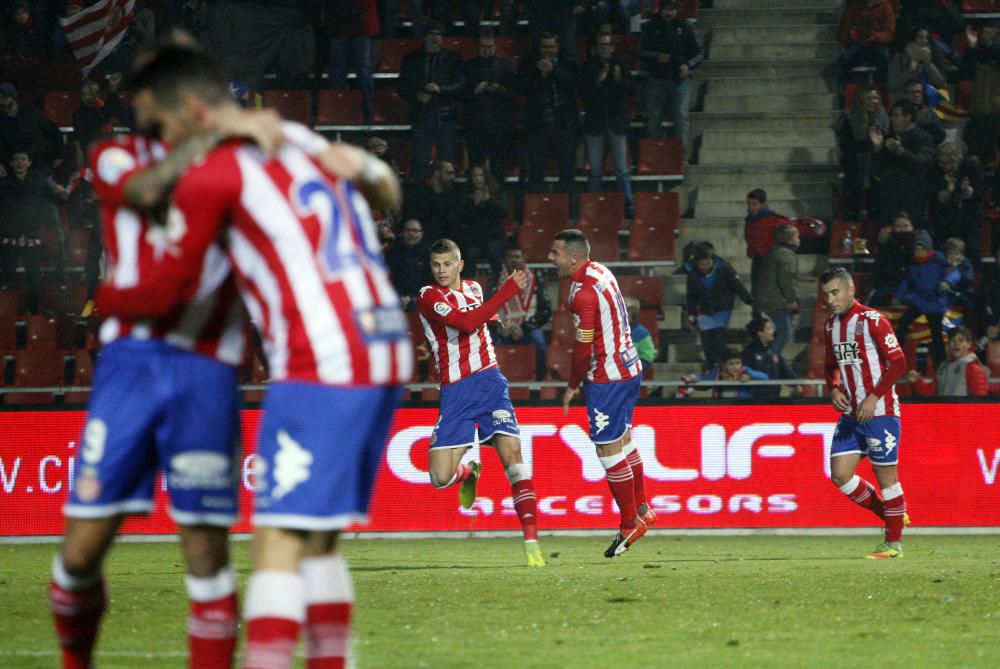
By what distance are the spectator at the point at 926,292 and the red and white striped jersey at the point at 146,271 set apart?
13154mm

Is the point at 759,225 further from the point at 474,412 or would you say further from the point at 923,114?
the point at 474,412

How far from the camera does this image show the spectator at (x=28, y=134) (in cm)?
1814

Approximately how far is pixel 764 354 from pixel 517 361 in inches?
109

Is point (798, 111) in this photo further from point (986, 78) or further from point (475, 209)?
point (475, 209)

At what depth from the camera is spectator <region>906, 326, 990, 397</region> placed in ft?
49.3

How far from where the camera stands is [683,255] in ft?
61.3

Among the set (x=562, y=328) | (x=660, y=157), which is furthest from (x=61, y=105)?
(x=660, y=157)

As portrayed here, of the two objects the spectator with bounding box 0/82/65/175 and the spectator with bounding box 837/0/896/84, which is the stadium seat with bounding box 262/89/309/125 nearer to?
the spectator with bounding box 0/82/65/175

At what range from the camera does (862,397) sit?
37.5ft

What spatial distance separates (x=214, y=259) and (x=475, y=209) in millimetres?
13353

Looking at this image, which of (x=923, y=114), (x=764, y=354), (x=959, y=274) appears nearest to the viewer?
(x=764, y=354)

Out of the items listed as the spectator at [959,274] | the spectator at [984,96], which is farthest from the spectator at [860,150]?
the spectator at [959,274]

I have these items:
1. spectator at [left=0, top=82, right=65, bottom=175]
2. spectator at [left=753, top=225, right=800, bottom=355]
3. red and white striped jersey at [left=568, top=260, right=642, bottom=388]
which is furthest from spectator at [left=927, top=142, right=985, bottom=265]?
spectator at [left=0, top=82, right=65, bottom=175]

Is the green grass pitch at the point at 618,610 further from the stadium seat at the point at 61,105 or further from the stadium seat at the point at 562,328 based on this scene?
the stadium seat at the point at 61,105
